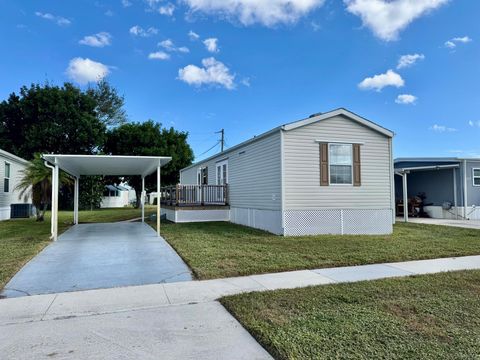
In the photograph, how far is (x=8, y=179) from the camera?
17.3 metres

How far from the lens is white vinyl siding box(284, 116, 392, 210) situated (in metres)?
10.5

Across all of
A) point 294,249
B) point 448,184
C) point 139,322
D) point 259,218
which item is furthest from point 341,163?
point 448,184

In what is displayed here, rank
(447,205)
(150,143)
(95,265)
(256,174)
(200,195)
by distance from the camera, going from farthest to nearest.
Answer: (150,143), (447,205), (200,195), (256,174), (95,265)

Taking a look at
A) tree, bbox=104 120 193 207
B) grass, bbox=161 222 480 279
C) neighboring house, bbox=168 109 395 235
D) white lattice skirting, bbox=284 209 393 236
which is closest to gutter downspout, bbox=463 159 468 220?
grass, bbox=161 222 480 279

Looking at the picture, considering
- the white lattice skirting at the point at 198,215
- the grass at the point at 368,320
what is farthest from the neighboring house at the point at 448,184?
the grass at the point at 368,320

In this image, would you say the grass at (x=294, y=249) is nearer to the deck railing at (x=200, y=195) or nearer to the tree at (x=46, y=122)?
the deck railing at (x=200, y=195)

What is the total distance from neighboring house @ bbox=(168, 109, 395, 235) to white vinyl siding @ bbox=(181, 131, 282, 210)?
1.3 inches

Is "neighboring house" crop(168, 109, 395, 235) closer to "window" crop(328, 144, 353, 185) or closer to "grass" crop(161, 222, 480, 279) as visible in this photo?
"window" crop(328, 144, 353, 185)

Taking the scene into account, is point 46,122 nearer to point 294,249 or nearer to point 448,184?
point 294,249

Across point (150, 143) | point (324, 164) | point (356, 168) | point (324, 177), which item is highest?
point (150, 143)

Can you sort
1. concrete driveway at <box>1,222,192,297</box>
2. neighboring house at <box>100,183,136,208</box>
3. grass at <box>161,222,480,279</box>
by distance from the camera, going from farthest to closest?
neighboring house at <box>100,183,136,208</box>, grass at <box>161,222,480,279</box>, concrete driveway at <box>1,222,192,297</box>

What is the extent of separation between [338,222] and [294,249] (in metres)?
3.53

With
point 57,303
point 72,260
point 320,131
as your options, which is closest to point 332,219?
point 320,131

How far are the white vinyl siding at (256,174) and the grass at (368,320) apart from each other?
19.3 ft
